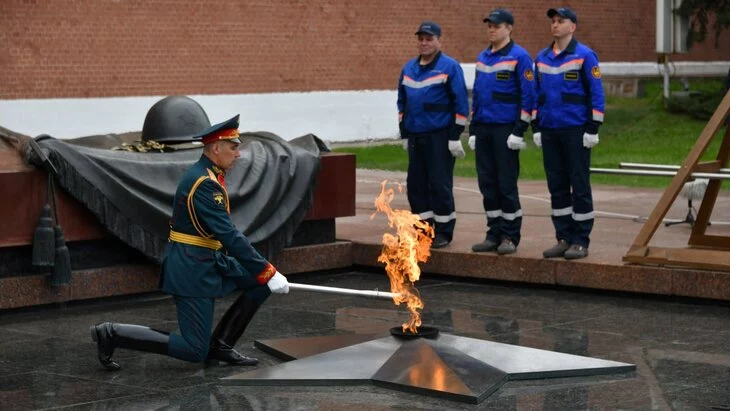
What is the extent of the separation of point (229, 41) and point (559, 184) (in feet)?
42.4

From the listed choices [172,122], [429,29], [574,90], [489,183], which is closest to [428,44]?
[429,29]

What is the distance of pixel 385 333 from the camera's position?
312 inches

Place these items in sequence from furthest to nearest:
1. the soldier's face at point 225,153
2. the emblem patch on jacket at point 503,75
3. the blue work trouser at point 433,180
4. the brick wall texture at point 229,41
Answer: the brick wall texture at point 229,41 → the blue work trouser at point 433,180 → the emblem patch on jacket at point 503,75 → the soldier's face at point 225,153

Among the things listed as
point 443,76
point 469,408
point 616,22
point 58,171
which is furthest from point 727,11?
point 469,408

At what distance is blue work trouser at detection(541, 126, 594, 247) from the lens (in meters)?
9.98

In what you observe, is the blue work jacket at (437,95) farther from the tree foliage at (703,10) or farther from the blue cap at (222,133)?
the tree foliage at (703,10)

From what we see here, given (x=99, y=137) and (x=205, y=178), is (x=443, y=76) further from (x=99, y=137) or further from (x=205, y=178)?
(x=205, y=178)

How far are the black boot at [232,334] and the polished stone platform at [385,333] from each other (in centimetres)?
10

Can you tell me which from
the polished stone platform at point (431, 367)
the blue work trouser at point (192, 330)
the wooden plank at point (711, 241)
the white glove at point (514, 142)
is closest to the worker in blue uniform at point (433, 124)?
the white glove at point (514, 142)

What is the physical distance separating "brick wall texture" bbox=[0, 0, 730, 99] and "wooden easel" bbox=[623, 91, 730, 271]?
12220 millimetres

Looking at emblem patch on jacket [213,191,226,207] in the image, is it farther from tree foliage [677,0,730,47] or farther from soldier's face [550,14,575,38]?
tree foliage [677,0,730,47]

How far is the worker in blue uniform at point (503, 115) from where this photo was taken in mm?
10281

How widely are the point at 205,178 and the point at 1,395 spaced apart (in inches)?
60.3

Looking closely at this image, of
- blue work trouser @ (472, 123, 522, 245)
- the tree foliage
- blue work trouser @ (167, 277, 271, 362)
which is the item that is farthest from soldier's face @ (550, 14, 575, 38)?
the tree foliage
